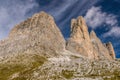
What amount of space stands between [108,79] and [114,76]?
1083cm

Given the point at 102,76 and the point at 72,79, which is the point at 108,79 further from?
the point at 72,79

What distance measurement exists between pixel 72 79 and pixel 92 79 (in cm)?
1793

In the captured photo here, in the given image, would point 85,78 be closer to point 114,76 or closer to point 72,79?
point 72,79

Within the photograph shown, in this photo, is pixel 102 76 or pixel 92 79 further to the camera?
pixel 102 76

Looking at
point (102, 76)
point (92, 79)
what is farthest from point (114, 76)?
point (92, 79)

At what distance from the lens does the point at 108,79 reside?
622ft

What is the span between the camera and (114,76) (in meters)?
198

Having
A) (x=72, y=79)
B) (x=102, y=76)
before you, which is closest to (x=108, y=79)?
(x=102, y=76)

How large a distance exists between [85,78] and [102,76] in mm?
16446

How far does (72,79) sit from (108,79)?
28.8 meters

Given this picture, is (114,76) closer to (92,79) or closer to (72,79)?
(92,79)

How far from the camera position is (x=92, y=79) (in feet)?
613

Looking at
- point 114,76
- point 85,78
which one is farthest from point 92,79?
point 114,76

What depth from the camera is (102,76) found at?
198750 mm
